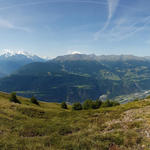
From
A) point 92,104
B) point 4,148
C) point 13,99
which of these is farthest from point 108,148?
point 92,104

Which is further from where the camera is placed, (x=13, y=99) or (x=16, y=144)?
(x=13, y=99)

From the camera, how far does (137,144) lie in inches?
372

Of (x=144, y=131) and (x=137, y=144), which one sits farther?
(x=144, y=131)

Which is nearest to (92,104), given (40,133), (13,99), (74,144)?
(13,99)

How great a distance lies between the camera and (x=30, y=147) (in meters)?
8.78

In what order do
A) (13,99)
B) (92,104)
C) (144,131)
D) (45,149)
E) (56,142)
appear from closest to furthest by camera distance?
(45,149) < (56,142) < (144,131) < (13,99) < (92,104)

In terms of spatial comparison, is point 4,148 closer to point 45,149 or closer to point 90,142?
point 45,149

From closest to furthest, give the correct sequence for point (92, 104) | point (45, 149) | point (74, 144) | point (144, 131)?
point (45, 149), point (74, 144), point (144, 131), point (92, 104)

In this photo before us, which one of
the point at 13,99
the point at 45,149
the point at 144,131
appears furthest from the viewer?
the point at 13,99

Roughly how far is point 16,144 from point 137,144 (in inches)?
410

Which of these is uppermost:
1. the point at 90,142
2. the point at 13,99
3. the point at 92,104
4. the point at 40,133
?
the point at 90,142

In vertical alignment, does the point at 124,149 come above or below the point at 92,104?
above

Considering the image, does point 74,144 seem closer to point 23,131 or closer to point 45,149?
Answer: point 45,149

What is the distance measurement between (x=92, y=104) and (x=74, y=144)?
6431 centimetres
